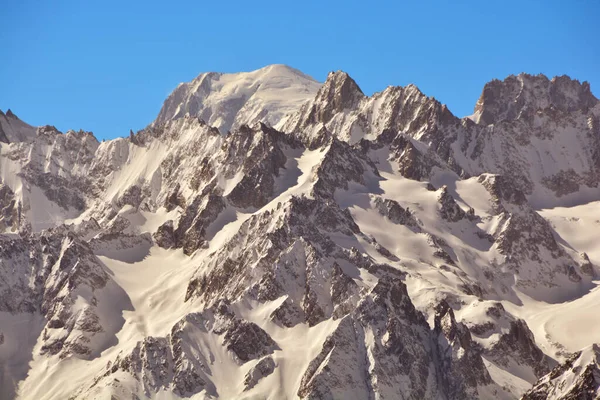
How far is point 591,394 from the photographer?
421 ft

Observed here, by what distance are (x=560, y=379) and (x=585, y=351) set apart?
14.9 feet

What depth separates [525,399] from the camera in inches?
5477

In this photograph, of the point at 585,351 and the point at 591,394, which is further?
the point at 585,351

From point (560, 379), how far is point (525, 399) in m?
5.53

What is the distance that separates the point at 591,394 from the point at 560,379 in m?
7.21

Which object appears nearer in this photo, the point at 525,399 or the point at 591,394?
the point at 591,394

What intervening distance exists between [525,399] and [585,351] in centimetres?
816

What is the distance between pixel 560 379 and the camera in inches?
5325
